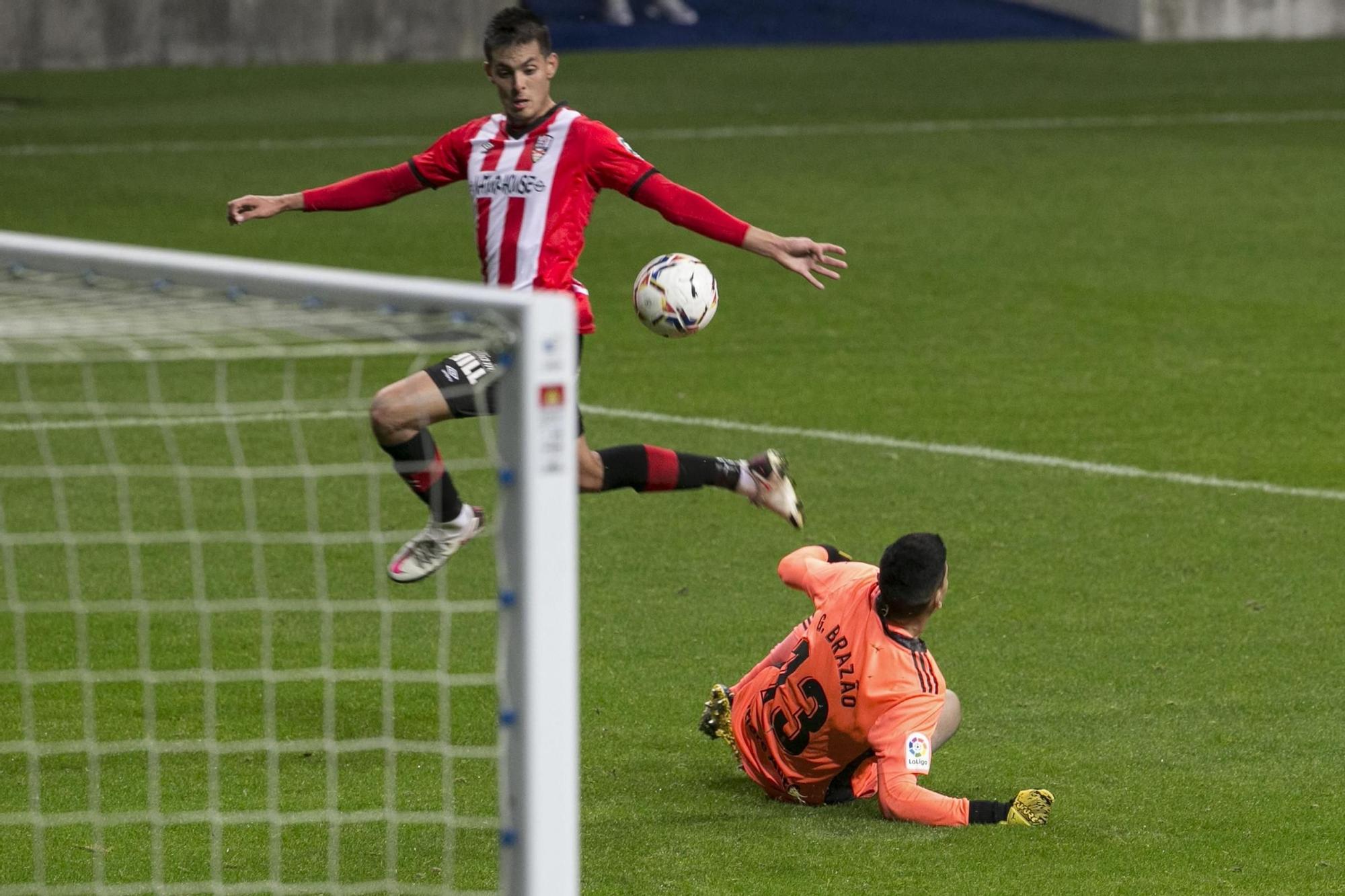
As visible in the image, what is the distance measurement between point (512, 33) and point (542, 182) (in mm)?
512

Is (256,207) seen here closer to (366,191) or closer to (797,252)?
(366,191)

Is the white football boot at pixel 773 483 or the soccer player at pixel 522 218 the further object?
the white football boot at pixel 773 483

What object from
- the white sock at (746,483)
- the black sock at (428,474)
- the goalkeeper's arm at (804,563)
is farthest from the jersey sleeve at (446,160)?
the goalkeeper's arm at (804,563)

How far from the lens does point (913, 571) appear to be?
5.56 meters

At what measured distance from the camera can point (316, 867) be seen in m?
5.47

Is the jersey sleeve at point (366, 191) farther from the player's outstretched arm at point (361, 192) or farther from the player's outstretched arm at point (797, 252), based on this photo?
the player's outstretched arm at point (797, 252)

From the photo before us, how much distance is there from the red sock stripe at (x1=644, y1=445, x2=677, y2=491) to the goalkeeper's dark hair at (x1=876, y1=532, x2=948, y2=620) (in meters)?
1.39

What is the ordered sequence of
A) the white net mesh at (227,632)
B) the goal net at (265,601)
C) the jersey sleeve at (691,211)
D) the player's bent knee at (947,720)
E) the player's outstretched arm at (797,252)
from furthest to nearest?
1. the jersey sleeve at (691,211)
2. the player's outstretched arm at (797,252)
3. the player's bent knee at (947,720)
4. the white net mesh at (227,632)
5. the goal net at (265,601)

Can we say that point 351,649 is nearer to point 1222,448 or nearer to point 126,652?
point 126,652

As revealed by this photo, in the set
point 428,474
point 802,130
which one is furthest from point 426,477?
point 802,130

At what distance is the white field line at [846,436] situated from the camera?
9.73 meters

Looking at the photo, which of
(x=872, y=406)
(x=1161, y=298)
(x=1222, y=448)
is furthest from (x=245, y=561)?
(x=1161, y=298)

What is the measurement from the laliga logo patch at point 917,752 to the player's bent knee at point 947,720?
0.25m

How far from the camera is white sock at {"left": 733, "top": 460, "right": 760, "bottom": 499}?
22.9 feet
